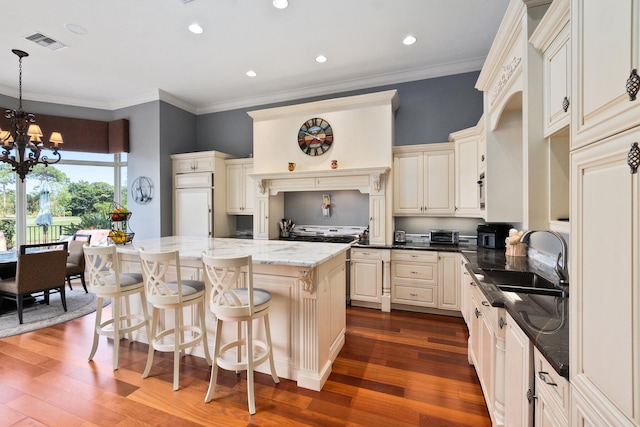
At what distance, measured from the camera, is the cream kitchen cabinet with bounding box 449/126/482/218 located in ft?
11.6

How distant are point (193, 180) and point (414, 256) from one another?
4.01 metres

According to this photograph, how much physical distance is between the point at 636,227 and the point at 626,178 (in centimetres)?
12

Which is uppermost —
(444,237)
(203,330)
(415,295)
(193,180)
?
(193,180)

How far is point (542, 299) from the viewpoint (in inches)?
63.9

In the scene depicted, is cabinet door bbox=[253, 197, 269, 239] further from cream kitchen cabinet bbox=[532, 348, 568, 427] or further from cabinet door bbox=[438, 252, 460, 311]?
cream kitchen cabinet bbox=[532, 348, 568, 427]

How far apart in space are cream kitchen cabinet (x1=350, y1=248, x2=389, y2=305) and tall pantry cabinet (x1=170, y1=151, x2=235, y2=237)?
2.62m

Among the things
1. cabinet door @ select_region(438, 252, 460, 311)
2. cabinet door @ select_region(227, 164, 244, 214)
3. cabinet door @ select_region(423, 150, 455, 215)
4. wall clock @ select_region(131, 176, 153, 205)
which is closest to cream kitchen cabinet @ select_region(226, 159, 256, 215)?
cabinet door @ select_region(227, 164, 244, 214)

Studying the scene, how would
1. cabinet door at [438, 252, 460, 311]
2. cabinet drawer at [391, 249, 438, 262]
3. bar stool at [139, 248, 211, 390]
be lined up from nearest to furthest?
bar stool at [139, 248, 211, 390] → cabinet door at [438, 252, 460, 311] → cabinet drawer at [391, 249, 438, 262]

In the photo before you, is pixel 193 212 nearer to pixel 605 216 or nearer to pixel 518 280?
pixel 518 280

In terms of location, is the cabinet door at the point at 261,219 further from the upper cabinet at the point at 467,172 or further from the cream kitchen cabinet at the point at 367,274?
the upper cabinet at the point at 467,172

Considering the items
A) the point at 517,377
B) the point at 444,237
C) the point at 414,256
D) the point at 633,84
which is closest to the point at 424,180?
the point at 444,237

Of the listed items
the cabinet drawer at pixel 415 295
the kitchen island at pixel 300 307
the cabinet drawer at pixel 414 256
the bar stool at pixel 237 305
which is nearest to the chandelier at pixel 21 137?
the kitchen island at pixel 300 307

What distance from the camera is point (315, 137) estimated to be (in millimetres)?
4434

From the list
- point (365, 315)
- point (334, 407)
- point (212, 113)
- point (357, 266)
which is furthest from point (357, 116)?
point (334, 407)
